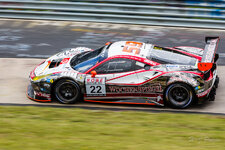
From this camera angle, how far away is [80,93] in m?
8.13

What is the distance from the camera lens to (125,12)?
1402cm

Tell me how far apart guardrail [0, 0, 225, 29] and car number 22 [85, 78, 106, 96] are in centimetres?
648

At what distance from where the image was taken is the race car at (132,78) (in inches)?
307

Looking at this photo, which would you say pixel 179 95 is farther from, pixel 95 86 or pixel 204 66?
pixel 95 86

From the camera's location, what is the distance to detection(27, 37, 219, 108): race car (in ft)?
25.6

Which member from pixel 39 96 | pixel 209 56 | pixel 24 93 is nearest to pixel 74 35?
pixel 24 93

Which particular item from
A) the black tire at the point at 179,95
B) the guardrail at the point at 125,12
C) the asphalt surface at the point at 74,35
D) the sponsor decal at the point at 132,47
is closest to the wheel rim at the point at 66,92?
the sponsor decal at the point at 132,47

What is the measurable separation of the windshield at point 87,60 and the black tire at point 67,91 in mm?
352

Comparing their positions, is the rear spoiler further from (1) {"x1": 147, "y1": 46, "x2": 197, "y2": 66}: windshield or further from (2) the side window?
(2) the side window

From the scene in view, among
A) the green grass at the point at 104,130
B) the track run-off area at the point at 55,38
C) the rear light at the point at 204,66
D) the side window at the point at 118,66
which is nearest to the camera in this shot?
the green grass at the point at 104,130

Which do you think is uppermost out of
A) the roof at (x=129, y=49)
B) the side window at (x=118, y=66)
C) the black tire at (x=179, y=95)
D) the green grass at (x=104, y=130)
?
the roof at (x=129, y=49)

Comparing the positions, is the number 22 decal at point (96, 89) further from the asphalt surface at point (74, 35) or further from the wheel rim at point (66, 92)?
the asphalt surface at point (74, 35)

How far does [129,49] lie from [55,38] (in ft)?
17.6

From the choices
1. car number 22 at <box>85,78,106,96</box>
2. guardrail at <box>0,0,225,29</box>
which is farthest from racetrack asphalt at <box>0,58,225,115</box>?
guardrail at <box>0,0,225,29</box>
